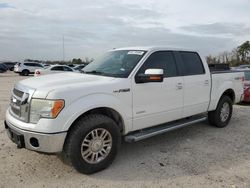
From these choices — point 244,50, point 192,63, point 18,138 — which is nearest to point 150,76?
point 192,63

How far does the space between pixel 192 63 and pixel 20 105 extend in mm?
3622

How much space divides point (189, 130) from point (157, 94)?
6.95 feet

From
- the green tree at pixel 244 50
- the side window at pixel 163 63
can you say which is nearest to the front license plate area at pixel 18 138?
the side window at pixel 163 63

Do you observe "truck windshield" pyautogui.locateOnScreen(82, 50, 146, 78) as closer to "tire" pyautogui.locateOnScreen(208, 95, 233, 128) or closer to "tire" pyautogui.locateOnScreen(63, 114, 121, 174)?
"tire" pyautogui.locateOnScreen(63, 114, 121, 174)

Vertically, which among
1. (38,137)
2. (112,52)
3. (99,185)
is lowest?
(99,185)

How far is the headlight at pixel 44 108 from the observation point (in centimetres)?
371

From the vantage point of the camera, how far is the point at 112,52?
5.64m

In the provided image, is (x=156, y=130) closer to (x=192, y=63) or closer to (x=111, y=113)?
(x=111, y=113)

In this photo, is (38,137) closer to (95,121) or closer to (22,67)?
(95,121)

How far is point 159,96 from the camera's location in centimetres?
500

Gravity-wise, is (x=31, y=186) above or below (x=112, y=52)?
below

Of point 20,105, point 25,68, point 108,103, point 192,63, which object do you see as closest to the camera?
point 20,105

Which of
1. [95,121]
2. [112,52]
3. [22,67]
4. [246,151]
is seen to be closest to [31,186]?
[95,121]

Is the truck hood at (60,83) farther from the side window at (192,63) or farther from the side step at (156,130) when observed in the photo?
the side window at (192,63)
